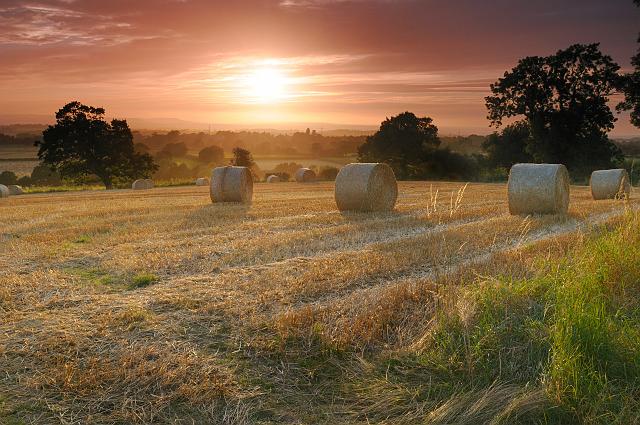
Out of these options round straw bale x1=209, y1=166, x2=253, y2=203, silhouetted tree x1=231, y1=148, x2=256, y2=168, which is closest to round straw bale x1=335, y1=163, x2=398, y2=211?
round straw bale x1=209, y1=166, x2=253, y2=203

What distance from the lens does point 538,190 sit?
16.3 metres

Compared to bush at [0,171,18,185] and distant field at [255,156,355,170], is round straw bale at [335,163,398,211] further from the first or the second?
distant field at [255,156,355,170]

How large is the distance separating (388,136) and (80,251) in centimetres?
4620

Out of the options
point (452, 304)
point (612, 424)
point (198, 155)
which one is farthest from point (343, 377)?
point (198, 155)

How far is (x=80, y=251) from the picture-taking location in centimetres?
1128

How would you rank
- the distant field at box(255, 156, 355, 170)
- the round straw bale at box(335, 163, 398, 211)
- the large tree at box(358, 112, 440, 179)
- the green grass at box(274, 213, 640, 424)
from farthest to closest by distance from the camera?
the distant field at box(255, 156, 355, 170) → the large tree at box(358, 112, 440, 179) → the round straw bale at box(335, 163, 398, 211) → the green grass at box(274, 213, 640, 424)

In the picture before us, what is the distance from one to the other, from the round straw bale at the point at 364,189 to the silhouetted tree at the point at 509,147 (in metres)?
38.2

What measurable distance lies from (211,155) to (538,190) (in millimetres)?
63091

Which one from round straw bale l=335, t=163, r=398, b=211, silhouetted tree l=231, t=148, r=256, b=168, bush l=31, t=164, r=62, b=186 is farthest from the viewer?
silhouetted tree l=231, t=148, r=256, b=168

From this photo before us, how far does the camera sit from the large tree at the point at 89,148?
5338cm

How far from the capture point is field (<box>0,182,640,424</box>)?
4.86 meters

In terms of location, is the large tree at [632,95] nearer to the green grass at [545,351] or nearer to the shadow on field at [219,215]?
the shadow on field at [219,215]

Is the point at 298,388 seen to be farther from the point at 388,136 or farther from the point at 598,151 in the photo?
the point at 388,136

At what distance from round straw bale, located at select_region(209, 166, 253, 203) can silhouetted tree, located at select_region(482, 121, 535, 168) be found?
36.6m
